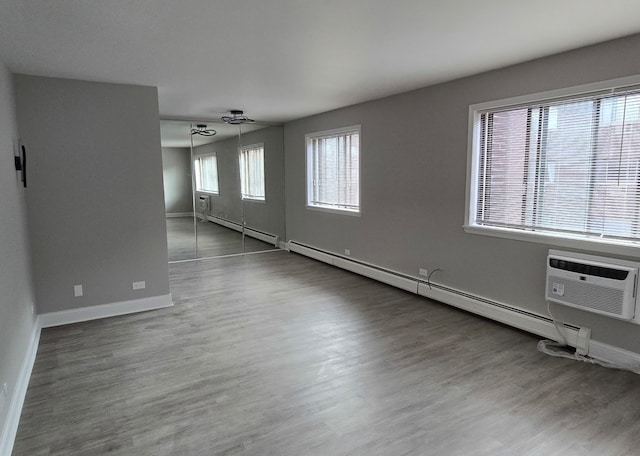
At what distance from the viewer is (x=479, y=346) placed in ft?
11.1

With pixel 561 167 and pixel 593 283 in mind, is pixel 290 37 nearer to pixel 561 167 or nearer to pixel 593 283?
pixel 561 167

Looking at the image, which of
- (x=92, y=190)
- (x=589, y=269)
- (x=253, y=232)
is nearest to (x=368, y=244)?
(x=589, y=269)

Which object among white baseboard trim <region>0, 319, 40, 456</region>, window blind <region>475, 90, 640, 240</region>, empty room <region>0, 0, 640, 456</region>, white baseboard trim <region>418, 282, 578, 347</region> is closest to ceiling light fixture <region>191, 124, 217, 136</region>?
empty room <region>0, 0, 640, 456</region>

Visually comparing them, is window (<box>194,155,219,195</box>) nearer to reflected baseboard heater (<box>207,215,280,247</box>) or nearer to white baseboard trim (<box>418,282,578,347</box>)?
reflected baseboard heater (<box>207,215,280,247</box>)

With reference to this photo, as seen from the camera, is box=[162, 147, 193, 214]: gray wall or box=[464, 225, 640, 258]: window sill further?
box=[162, 147, 193, 214]: gray wall

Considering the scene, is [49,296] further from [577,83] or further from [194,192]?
[577,83]

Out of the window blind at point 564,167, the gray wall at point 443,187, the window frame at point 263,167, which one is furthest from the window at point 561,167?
the window frame at point 263,167

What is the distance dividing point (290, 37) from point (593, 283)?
9.74ft

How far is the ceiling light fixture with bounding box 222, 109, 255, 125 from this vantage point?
6.19 meters

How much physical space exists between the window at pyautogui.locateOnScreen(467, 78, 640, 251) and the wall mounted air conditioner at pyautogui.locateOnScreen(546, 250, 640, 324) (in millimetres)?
212

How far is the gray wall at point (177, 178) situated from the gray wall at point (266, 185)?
599mm

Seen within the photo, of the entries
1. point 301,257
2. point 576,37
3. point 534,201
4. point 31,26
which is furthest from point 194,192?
point 576,37

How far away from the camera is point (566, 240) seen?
3.32 metres

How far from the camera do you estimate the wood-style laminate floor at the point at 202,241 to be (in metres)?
7.02
